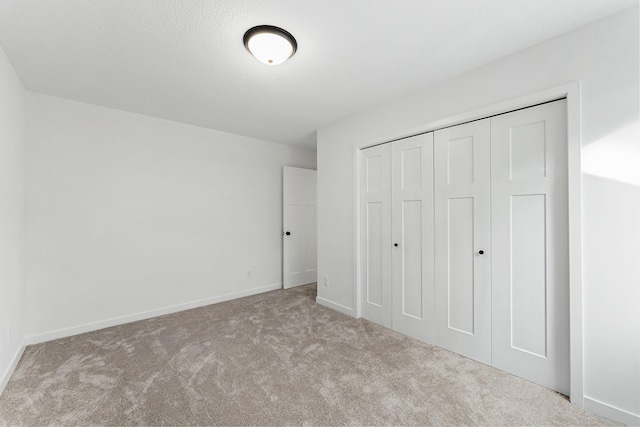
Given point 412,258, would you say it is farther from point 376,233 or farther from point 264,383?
point 264,383

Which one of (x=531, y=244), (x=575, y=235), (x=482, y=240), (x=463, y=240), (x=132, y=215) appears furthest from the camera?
(x=132, y=215)

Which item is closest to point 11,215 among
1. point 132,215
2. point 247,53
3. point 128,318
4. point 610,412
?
point 132,215

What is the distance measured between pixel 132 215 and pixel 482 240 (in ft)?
11.9

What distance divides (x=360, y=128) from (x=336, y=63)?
1.10m

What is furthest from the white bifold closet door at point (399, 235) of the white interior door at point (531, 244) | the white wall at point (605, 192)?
the white wall at point (605, 192)

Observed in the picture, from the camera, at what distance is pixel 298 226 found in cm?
462

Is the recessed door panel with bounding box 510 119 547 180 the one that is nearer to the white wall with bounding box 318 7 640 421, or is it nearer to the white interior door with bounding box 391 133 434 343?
the white wall with bounding box 318 7 640 421

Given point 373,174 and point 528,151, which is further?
point 373,174

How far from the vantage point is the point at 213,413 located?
65.9 inches

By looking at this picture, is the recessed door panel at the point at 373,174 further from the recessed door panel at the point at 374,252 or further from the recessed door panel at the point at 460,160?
the recessed door panel at the point at 460,160

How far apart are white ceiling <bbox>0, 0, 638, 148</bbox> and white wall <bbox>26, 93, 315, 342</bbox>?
1.48 feet

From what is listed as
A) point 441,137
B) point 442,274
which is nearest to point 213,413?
point 442,274

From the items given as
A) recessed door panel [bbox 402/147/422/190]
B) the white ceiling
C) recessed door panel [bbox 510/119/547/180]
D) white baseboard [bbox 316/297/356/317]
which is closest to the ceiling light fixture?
the white ceiling

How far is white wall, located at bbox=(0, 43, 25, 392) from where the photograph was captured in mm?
1959
